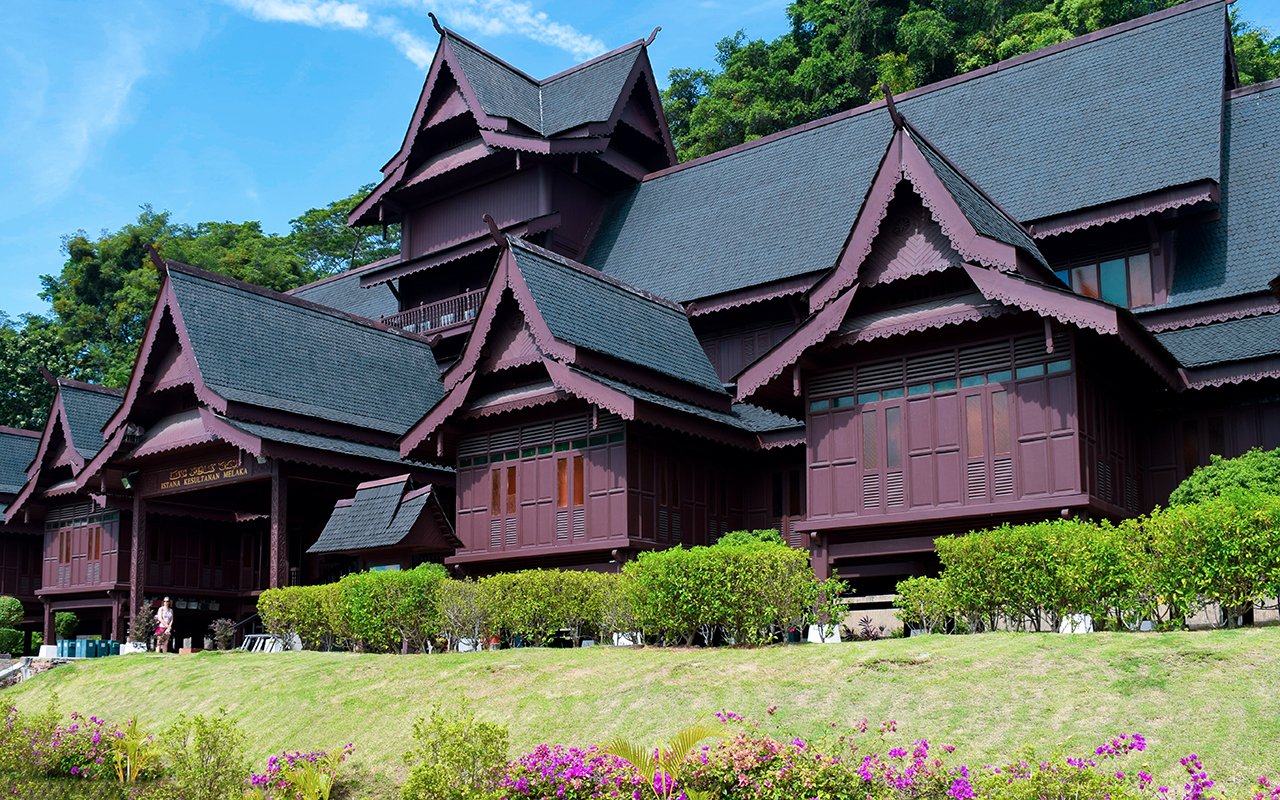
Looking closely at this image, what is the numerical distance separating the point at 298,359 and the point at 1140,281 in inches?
768

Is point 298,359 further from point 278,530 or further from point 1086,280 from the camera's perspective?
point 1086,280

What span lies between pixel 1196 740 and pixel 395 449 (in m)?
22.9

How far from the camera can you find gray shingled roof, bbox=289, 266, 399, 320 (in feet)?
149

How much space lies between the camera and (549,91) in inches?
1619

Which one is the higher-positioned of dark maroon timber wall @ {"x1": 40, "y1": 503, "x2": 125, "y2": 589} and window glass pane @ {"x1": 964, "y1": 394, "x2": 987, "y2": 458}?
window glass pane @ {"x1": 964, "y1": 394, "x2": 987, "y2": 458}

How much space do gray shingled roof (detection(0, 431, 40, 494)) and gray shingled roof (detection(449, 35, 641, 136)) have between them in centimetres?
1991

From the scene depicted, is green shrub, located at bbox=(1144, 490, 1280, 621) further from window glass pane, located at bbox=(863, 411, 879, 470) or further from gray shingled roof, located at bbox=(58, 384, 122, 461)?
gray shingled roof, located at bbox=(58, 384, 122, 461)

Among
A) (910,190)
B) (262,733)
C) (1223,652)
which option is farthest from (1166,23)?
(262,733)

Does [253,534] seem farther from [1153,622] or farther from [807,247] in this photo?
[1153,622]

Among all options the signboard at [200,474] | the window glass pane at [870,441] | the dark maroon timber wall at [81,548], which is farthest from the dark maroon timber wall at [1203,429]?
the dark maroon timber wall at [81,548]

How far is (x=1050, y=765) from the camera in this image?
35.6ft

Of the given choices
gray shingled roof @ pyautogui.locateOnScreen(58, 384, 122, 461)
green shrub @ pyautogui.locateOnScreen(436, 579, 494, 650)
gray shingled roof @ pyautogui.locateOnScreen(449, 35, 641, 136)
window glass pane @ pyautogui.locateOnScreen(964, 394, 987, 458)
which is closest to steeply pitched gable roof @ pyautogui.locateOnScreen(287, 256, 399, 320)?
gray shingled roof @ pyautogui.locateOnScreen(449, 35, 641, 136)

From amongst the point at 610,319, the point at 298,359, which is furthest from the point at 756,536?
the point at 298,359

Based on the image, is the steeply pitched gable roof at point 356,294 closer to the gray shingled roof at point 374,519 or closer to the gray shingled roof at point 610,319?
the gray shingled roof at point 610,319
